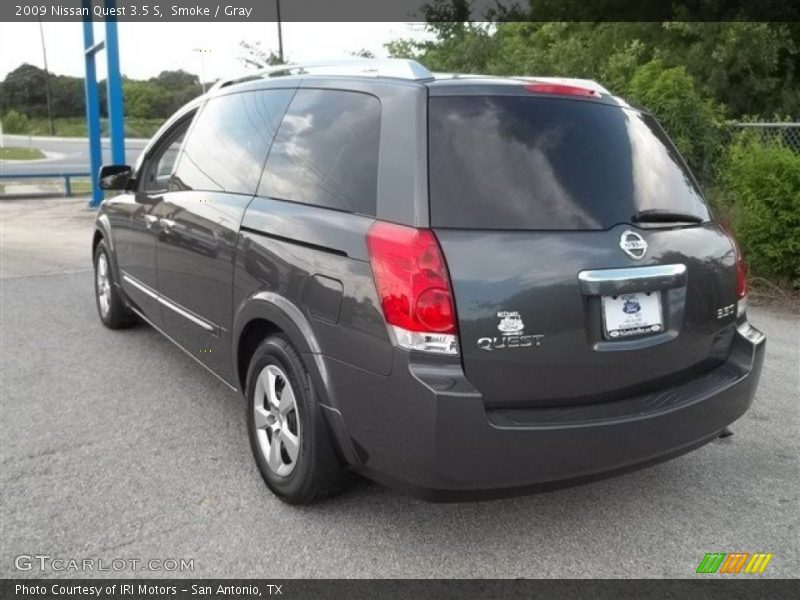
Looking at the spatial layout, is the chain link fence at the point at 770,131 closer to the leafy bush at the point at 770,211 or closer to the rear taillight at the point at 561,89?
the leafy bush at the point at 770,211

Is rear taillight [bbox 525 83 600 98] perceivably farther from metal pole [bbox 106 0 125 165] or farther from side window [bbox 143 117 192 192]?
metal pole [bbox 106 0 125 165]

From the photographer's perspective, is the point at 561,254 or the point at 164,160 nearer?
the point at 561,254

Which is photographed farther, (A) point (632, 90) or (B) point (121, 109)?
(B) point (121, 109)

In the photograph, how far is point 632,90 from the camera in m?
8.90

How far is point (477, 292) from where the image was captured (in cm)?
248

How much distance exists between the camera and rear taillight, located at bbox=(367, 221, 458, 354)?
97.2 inches

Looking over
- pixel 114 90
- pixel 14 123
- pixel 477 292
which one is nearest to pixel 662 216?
pixel 477 292

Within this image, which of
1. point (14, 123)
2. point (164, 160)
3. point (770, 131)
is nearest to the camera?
point (164, 160)

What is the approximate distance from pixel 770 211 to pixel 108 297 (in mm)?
5964

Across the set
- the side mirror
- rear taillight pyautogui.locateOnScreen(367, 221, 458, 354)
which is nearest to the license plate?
rear taillight pyautogui.locateOnScreen(367, 221, 458, 354)

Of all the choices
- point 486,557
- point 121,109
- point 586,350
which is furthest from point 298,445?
point 121,109

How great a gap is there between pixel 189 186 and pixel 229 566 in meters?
2.26

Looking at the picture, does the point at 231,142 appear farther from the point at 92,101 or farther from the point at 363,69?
the point at 92,101
